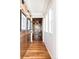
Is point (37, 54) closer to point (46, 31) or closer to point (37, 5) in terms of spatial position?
point (46, 31)

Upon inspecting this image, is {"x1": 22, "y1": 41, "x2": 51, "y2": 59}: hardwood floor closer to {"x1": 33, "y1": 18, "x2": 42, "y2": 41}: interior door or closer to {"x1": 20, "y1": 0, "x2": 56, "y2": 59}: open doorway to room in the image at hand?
{"x1": 20, "y1": 0, "x2": 56, "y2": 59}: open doorway to room

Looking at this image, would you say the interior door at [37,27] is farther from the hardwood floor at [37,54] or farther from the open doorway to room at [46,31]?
the hardwood floor at [37,54]

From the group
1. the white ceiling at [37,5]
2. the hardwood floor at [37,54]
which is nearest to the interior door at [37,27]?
the white ceiling at [37,5]

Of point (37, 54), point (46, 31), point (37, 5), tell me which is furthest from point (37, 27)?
point (37, 54)

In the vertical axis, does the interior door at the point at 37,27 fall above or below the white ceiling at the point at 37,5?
below
